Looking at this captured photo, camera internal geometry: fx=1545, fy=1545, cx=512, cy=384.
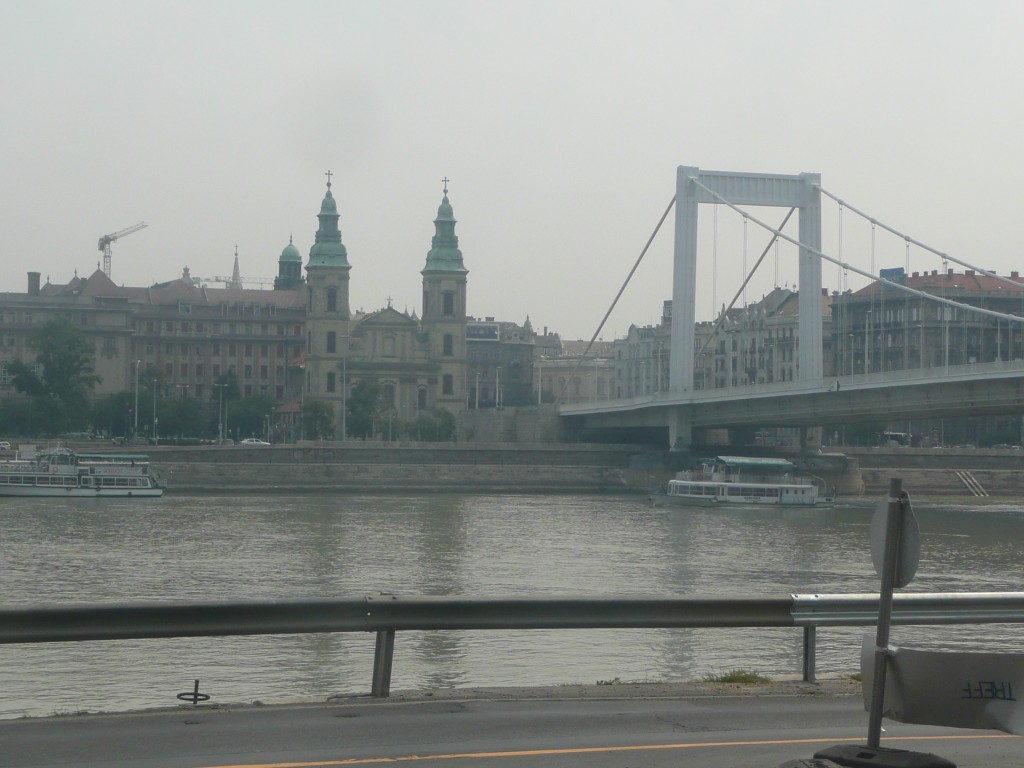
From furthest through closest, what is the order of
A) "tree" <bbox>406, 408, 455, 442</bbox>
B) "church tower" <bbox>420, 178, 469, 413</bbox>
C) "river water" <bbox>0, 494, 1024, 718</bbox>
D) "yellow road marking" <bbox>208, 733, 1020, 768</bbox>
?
"church tower" <bbox>420, 178, 469, 413</bbox> < "tree" <bbox>406, 408, 455, 442</bbox> < "river water" <bbox>0, 494, 1024, 718</bbox> < "yellow road marking" <bbox>208, 733, 1020, 768</bbox>

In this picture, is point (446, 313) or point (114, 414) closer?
point (114, 414)

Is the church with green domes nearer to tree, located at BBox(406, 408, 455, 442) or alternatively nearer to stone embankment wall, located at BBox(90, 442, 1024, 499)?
tree, located at BBox(406, 408, 455, 442)

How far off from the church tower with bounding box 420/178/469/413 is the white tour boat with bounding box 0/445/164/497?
55620 millimetres

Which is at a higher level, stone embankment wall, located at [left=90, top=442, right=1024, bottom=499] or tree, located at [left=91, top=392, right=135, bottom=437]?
tree, located at [left=91, top=392, right=135, bottom=437]

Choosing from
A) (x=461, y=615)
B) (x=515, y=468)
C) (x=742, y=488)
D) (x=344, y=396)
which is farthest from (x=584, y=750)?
(x=344, y=396)

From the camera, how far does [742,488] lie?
2164 inches

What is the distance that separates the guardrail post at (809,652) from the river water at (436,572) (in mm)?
2535

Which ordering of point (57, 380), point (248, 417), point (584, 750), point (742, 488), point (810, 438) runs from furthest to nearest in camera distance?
point (248, 417) < point (57, 380) < point (810, 438) < point (742, 488) < point (584, 750)

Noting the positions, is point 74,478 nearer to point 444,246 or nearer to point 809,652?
point 809,652

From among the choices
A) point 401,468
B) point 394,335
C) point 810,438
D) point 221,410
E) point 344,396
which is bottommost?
point 401,468

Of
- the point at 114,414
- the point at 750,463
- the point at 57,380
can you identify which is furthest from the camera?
the point at 114,414

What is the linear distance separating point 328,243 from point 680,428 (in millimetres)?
56246

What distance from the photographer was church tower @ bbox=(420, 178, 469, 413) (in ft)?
363

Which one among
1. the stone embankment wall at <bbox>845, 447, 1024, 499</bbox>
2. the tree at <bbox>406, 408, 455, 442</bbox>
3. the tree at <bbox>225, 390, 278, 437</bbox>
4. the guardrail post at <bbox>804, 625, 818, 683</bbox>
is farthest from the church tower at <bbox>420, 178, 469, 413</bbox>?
the guardrail post at <bbox>804, 625, 818, 683</bbox>
